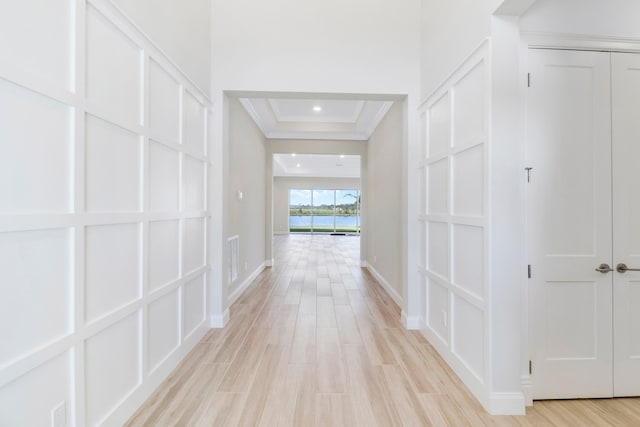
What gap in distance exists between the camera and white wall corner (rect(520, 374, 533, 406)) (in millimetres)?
1885

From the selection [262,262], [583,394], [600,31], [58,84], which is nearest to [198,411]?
[58,84]

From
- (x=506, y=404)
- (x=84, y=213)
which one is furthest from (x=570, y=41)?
(x=84, y=213)

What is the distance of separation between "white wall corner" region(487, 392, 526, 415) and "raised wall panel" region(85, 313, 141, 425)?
2178 millimetres

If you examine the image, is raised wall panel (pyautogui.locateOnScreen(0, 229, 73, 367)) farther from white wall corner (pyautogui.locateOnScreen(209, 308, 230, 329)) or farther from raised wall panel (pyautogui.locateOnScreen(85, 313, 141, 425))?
white wall corner (pyautogui.locateOnScreen(209, 308, 230, 329))

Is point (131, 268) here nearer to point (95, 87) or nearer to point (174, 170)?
point (174, 170)

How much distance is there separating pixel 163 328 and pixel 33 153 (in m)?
1.46

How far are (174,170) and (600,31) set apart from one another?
3.11 metres

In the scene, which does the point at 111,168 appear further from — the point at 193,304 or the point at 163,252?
the point at 193,304

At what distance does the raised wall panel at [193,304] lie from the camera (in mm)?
2514

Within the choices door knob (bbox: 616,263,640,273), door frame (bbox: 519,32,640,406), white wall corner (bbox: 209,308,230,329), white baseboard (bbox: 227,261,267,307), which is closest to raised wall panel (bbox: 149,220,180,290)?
white wall corner (bbox: 209,308,230,329)

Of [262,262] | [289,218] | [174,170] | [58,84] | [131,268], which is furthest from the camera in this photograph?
[289,218]

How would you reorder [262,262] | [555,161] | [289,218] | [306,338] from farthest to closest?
1. [289,218]
2. [262,262]
3. [306,338]
4. [555,161]

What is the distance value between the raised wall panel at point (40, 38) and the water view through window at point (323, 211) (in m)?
13.5

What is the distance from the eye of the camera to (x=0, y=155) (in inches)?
40.7
